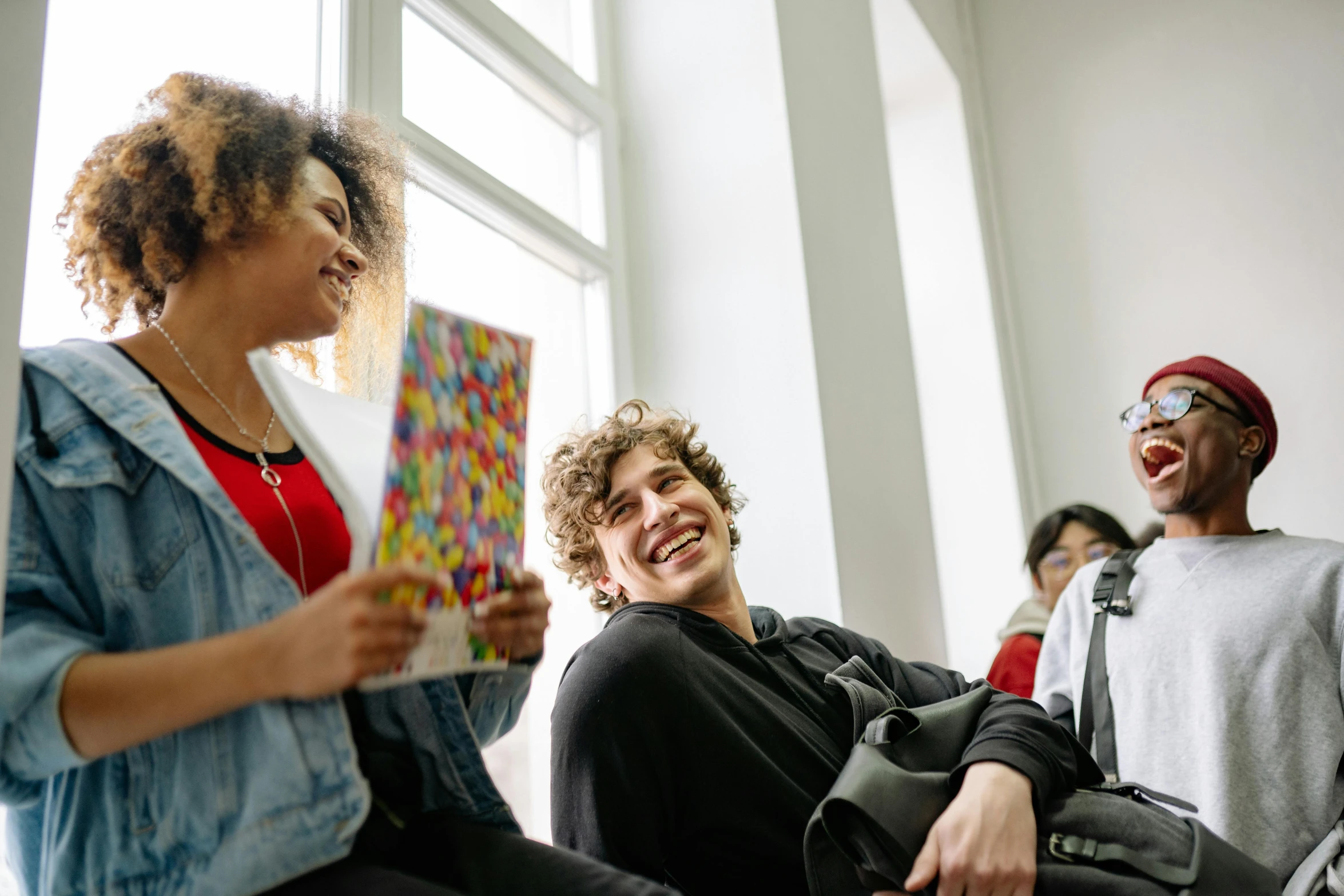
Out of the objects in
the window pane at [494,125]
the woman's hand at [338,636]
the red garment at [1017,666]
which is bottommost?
the red garment at [1017,666]

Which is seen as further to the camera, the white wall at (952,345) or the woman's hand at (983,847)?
the white wall at (952,345)

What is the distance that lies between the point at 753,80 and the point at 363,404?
210 centimetres

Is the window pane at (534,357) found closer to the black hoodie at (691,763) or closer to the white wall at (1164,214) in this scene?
the black hoodie at (691,763)

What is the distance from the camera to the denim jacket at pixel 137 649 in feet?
2.91

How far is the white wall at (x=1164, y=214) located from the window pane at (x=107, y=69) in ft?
11.1

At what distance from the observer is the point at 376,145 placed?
4.89 feet

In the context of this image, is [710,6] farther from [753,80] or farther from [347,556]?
[347,556]

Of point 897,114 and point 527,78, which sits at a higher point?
point 897,114

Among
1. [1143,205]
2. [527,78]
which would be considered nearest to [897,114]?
[1143,205]

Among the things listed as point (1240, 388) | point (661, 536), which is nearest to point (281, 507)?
point (661, 536)

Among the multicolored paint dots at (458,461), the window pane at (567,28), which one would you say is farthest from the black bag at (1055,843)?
the window pane at (567,28)

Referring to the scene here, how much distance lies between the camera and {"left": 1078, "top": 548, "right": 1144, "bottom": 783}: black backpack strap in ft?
7.27

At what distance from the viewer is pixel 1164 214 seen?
440cm

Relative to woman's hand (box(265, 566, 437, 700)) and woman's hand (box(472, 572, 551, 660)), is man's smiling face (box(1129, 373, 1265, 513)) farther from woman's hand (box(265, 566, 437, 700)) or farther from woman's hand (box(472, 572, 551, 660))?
woman's hand (box(265, 566, 437, 700))
